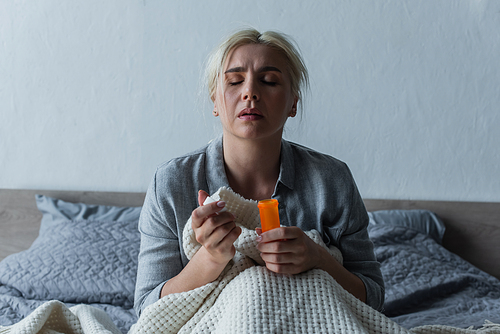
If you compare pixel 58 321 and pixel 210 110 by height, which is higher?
pixel 210 110

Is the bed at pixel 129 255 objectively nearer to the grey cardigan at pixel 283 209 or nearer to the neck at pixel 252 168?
the grey cardigan at pixel 283 209

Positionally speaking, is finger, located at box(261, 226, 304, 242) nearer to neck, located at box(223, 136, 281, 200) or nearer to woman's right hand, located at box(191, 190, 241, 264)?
woman's right hand, located at box(191, 190, 241, 264)

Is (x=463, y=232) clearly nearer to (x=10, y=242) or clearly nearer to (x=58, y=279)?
(x=58, y=279)

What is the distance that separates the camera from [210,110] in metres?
1.82

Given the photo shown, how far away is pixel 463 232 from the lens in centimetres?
182

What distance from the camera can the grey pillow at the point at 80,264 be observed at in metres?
1.44

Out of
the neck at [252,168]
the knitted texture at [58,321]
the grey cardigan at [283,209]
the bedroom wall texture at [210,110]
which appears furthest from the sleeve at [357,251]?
the bedroom wall texture at [210,110]

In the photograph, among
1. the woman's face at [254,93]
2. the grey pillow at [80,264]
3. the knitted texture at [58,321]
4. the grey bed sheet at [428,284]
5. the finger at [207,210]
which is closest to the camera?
the finger at [207,210]

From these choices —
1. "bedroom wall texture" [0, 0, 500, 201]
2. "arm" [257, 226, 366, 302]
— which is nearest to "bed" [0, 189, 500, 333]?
"bedroom wall texture" [0, 0, 500, 201]

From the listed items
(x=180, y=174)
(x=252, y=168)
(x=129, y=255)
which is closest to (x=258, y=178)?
(x=252, y=168)

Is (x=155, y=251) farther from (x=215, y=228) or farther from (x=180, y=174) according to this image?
(x=215, y=228)

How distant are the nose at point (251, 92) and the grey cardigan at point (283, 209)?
19 cm

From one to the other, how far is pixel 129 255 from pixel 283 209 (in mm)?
759

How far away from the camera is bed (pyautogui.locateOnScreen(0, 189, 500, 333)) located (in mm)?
1379
